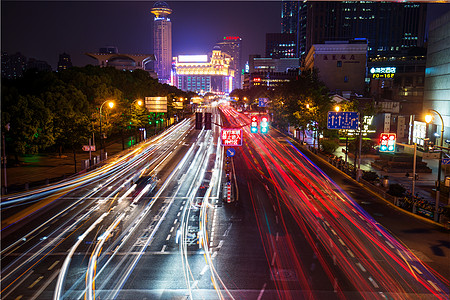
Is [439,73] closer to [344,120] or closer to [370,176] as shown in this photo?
[344,120]

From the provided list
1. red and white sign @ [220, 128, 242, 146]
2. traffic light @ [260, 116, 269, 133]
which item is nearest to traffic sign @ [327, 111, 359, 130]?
traffic light @ [260, 116, 269, 133]

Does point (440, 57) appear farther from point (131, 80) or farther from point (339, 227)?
point (131, 80)

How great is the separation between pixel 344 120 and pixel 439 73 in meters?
28.0

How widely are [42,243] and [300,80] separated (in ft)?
224

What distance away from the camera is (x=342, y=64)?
10794cm

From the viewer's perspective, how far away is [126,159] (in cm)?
5262

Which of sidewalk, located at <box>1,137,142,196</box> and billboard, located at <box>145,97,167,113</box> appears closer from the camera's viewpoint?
sidewalk, located at <box>1,137,142,196</box>

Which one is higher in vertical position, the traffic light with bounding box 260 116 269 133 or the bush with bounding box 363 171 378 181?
the traffic light with bounding box 260 116 269 133

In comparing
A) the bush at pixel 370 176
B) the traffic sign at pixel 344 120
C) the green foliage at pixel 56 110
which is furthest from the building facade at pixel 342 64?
the bush at pixel 370 176

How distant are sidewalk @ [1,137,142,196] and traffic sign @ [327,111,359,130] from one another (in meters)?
28.5

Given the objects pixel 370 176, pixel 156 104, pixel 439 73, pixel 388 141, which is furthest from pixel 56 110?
pixel 439 73

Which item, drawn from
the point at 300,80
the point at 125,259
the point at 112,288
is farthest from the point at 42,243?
the point at 300,80

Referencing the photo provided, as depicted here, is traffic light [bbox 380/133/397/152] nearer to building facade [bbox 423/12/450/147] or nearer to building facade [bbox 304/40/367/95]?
building facade [bbox 423/12/450/147]

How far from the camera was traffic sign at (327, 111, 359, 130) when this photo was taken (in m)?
42.4
